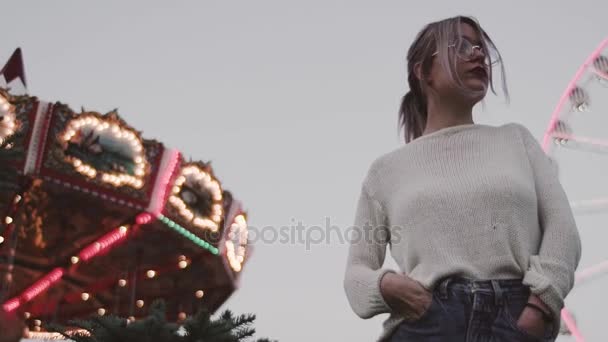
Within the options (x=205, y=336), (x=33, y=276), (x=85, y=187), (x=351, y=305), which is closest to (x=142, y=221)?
(x=85, y=187)

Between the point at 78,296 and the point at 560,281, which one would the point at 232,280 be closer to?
the point at 78,296

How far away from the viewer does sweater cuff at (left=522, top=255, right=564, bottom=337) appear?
2.07m

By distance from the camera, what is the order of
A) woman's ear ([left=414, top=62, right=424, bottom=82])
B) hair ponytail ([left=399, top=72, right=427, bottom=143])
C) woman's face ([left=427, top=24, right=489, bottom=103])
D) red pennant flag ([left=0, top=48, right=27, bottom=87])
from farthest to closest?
red pennant flag ([left=0, top=48, right=27, bottom=87]), hair ponytail ([left=399, top=72, right=427, bottom=143]), woman's ear ([left=414, top=62, right=424, bottom=82]), woman's face ([left=427, top=24, right=489, bottom=103])

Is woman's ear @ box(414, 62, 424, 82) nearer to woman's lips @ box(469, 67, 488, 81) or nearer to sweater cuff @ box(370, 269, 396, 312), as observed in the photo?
woman's lips @ box(469, 67, 488, 81)

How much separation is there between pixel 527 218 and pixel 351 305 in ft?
1.79

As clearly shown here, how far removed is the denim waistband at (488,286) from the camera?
2119 mm

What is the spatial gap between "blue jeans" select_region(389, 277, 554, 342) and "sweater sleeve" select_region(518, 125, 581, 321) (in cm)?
6

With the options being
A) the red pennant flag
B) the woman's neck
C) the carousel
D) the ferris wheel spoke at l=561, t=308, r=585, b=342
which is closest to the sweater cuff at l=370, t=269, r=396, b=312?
the woman's neck

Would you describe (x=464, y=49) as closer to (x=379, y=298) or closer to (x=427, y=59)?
(x=427, y=59)

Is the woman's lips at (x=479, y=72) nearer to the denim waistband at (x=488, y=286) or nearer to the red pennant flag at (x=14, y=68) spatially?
the denim waistband at (x=488, y=286)

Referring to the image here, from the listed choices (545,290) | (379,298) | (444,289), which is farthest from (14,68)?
(545,290)

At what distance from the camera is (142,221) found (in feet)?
48.7

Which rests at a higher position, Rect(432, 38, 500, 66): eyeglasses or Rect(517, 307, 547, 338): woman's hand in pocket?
Rect(432, 38, 500, 66): eyeglasses

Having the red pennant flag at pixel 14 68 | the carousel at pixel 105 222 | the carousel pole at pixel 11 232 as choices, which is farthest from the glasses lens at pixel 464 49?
the red pennant flag at pixel 14 68
